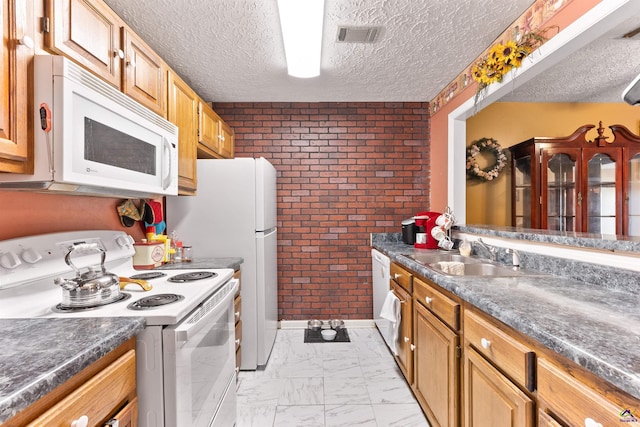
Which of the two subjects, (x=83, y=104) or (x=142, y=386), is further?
(x=83, y=104)

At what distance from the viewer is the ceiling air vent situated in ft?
6.46

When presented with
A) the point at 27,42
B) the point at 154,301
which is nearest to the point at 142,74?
the point at 27,42

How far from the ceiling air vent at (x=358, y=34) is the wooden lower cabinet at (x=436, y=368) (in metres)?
1.73

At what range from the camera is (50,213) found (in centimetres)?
149

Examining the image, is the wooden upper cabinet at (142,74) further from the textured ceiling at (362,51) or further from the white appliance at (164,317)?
the white appliance at (164,317)

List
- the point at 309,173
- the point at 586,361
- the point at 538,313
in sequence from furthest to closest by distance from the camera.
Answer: the point at 309,173, the point at 538,313, the point at 586,361

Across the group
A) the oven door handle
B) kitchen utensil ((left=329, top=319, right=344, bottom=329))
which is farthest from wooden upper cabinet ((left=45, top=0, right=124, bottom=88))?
kitchen utensil ((left=329, top=319, right=344, bottom=329))

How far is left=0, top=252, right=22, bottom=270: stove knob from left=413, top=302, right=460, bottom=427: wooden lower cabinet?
5.88 ft

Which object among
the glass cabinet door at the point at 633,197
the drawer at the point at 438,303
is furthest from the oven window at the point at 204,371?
the glass cabinet door at the point at 633,197

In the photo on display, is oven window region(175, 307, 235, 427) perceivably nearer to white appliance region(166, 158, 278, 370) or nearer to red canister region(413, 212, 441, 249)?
white appliance region(166, 158, 278, 370)

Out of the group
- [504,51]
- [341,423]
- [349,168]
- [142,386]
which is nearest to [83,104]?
[142,386]

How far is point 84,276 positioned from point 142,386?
1.67 ft

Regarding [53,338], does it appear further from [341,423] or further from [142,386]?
[341,423]

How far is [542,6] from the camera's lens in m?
1.68
